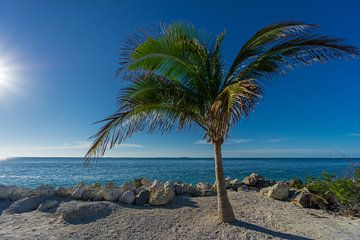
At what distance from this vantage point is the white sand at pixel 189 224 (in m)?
4.60

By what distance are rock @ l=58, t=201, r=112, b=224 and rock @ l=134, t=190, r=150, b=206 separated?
31.0 inches

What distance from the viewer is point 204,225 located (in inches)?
198

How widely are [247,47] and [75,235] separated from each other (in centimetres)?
529

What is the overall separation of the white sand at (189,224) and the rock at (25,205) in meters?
0.33

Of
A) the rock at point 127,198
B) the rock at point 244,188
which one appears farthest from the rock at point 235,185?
the rock at point 127,198

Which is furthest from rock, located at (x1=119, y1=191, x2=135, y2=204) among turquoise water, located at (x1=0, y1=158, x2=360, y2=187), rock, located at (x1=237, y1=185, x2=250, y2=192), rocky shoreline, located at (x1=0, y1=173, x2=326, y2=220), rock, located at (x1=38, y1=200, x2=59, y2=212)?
rock, located at (x1=237, y1=185, x2=250, y2=192)

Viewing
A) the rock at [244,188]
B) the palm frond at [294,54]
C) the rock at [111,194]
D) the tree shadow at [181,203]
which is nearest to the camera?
the palm frond at [294,54]

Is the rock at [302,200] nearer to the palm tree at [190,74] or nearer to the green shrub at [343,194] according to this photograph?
the green shrub at [343,194]

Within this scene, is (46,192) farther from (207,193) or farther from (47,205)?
(207,193)

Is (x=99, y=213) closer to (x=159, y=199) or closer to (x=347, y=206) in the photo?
(x=159, y=199)

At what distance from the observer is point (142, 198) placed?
6.51m

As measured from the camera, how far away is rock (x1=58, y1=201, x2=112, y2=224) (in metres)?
5.52

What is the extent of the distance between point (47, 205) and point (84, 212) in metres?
1.57

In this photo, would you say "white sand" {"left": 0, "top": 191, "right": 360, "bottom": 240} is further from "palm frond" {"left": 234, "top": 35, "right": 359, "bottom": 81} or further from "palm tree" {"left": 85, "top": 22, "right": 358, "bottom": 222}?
"palm frond" {"left": 234, "top": 35, "right": 359, "bottom": 81}
